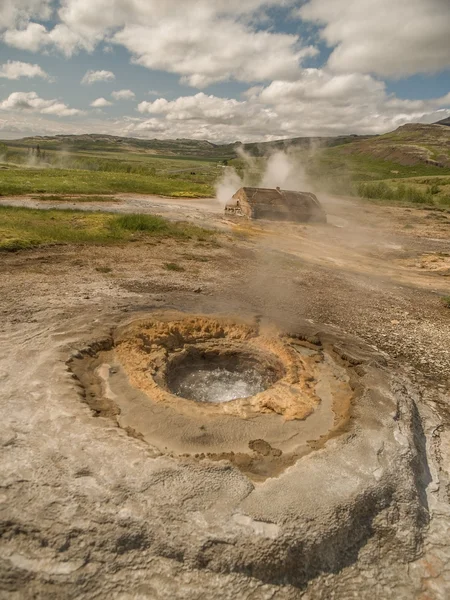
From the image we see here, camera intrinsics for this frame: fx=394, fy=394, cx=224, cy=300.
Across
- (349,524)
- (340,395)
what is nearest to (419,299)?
(340,395)

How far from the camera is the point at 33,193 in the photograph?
97.6 feet

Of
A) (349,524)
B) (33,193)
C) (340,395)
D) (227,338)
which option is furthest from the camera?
(33,193)

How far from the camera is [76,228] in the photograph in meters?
18.8

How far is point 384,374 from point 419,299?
269 inches

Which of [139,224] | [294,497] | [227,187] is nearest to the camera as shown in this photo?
[294,497]

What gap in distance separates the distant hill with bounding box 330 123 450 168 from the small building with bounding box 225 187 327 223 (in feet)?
222

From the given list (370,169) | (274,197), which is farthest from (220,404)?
(370,169)

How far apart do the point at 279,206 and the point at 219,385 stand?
833 inches

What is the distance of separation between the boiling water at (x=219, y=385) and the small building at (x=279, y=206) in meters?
19.7

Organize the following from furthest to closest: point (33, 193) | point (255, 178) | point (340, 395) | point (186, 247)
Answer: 1. point (255, 178)
2. point (33, 193)
3. point (186, 247)
4. point (340, 395)

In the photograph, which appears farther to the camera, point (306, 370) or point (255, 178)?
point (255, 178)

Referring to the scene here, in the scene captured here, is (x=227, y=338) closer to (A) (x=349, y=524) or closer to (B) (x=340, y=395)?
(B) (x=340, y=395)

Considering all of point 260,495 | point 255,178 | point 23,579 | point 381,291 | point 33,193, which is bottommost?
point 23,579

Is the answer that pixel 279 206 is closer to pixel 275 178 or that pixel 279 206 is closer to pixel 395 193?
pixel 275 178
